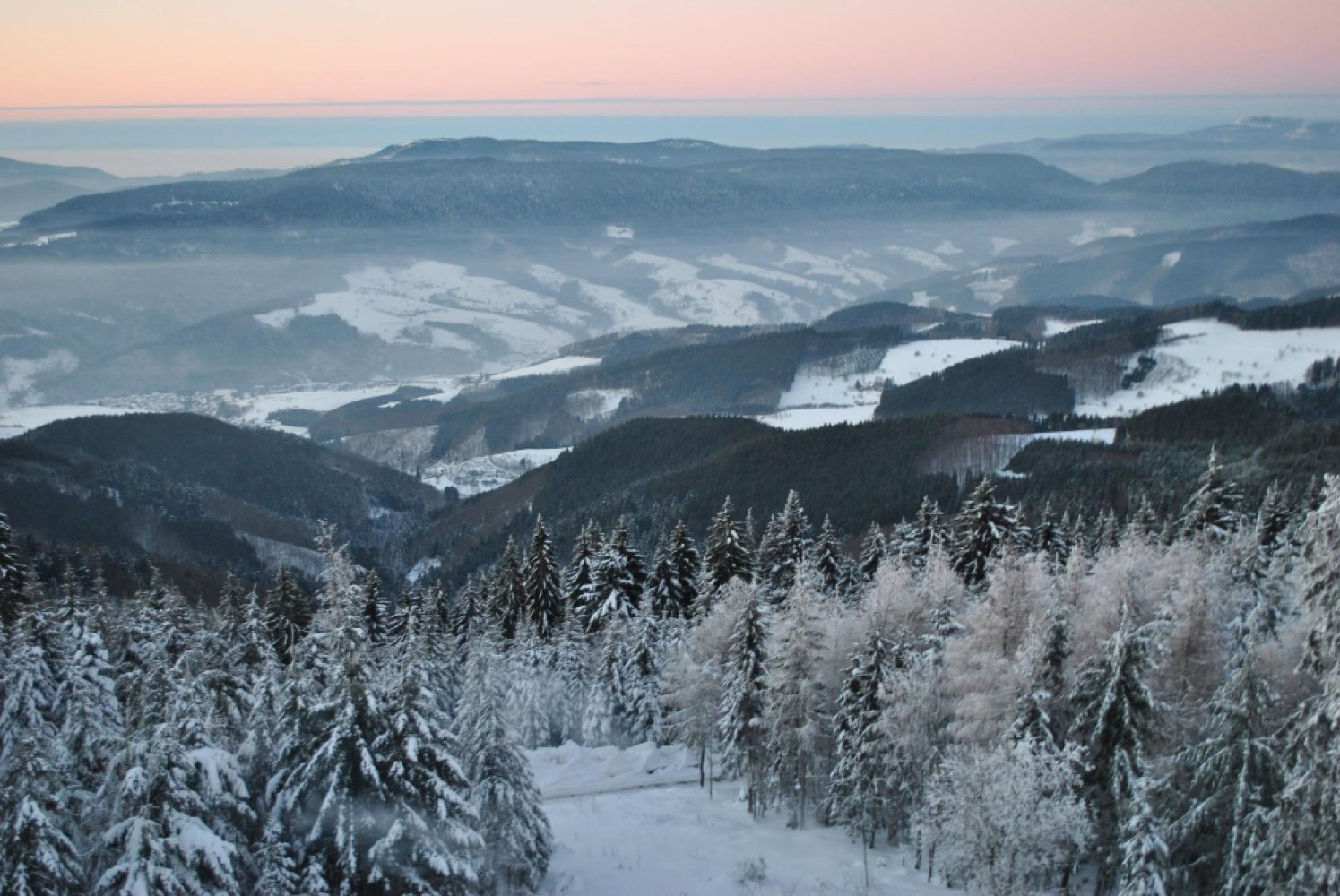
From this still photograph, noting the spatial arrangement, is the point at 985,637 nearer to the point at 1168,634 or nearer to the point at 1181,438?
the point at 1168,634

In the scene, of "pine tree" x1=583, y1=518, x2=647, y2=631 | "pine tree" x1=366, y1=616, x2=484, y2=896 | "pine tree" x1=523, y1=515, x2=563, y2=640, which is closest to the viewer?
"pine tree" x1=366, y1=616, x2=484, y2=896

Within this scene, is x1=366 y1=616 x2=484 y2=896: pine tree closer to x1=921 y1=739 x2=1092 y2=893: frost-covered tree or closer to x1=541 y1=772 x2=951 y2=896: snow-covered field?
x1=541 y1=772 x2=951 y2=896: snow-covered field

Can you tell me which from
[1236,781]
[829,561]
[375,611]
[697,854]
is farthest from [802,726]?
[375,611]

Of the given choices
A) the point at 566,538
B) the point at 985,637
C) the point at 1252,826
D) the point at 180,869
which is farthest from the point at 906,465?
the point at 180,869

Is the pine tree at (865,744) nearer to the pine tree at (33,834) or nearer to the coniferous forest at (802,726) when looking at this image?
the coniferous forest at (802,726)

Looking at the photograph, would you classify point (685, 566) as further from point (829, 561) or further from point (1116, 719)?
point (1116, 719)

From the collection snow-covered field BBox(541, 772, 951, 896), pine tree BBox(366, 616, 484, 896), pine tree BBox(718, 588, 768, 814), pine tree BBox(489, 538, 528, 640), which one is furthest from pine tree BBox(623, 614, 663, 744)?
pine tree BBox(366, 616, 484, 896)

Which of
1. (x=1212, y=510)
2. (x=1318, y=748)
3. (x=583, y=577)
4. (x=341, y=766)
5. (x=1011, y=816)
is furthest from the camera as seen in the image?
(x=583, y=577)
